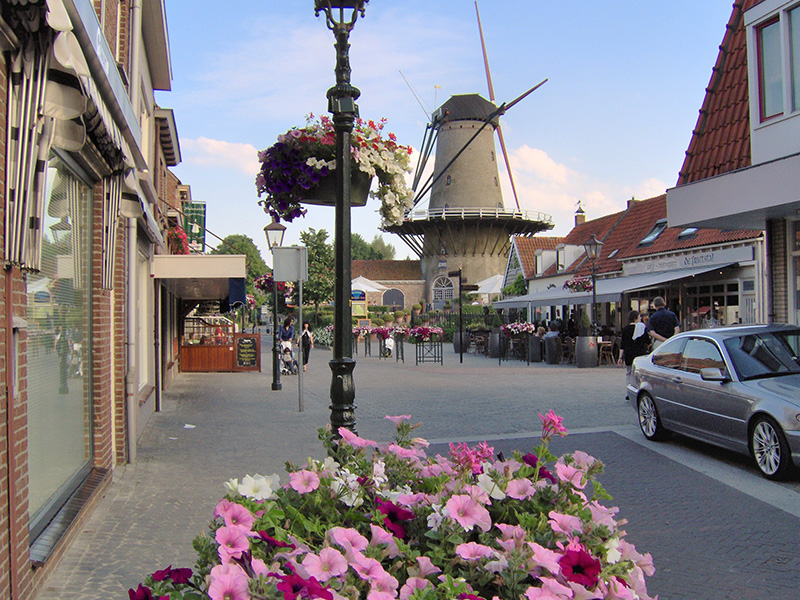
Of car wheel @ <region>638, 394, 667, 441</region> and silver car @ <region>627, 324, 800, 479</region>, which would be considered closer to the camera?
silver car @ <region>627, 324, 800, 479</region>

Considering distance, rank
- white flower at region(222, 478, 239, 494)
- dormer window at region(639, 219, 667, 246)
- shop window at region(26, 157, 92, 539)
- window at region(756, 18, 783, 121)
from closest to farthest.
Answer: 1. white flower at region(222, 478, 239, 494)
2. shop window at region(26, 157, 92, 539)
3. window at region(756, 18, 783, 121)
4. dormer window at region(639, 219, 667, 246)

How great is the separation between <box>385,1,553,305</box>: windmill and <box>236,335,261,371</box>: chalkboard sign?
116ft

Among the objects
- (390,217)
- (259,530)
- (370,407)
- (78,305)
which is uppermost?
(390,217)

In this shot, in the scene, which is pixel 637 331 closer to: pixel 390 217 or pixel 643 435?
pixel 643 435

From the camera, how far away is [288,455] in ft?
26.7

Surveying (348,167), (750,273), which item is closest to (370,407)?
(348,167)

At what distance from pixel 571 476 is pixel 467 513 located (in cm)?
42

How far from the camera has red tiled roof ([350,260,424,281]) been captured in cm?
6456

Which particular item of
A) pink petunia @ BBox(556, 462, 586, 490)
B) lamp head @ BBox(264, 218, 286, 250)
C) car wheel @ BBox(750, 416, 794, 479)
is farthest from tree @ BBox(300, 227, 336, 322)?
pink petunia @ BBox(556, 462, 586, 490)

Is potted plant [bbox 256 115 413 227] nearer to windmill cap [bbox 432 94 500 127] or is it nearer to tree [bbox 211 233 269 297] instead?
windmill cap [bbox 432 94 500 127]

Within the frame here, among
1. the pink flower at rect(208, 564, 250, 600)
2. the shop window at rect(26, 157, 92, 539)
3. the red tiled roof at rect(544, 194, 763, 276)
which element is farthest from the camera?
the red tiled roof at rect(544, 194, 763, 276)

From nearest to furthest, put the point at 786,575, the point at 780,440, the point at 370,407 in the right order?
the point at 786,575 → the point at 780,440 → the point at 370,407

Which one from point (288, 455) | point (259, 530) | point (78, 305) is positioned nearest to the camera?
point (259, 530)

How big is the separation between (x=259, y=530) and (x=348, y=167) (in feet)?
9.42
